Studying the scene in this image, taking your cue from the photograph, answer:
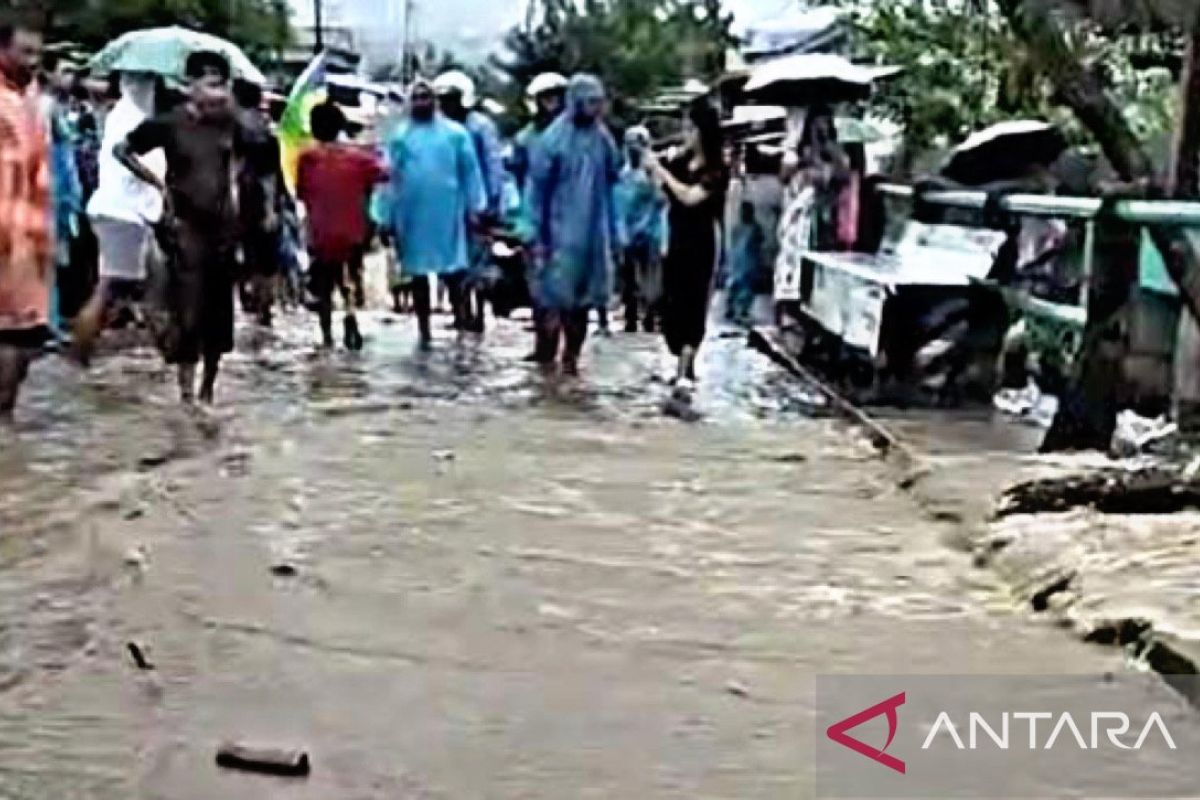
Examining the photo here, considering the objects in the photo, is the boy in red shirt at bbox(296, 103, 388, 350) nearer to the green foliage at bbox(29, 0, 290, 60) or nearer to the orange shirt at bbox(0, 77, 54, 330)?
the orange shirt at bbox(0, 77, 54, 330)

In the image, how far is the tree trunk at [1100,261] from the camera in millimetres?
9539

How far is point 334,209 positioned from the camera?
1752 cm

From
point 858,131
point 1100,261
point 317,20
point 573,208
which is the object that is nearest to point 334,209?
point 573,208

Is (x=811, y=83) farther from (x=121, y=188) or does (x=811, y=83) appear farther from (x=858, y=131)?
(x=121, y=188)

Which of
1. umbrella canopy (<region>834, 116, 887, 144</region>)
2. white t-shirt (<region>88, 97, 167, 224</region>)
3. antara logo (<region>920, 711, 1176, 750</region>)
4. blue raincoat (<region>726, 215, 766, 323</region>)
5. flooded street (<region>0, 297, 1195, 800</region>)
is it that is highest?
white t-shirt (<region>88, 97, 167, 224</region>)

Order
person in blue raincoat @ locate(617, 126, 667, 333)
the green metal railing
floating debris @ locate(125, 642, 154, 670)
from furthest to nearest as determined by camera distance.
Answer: person in blue raincoat @ locate(617, 126, 667, 333)
the green metal railing
floating debris @ locate(125, 642, 154, 670)

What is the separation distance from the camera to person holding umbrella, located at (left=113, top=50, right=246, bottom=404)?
12.1 m

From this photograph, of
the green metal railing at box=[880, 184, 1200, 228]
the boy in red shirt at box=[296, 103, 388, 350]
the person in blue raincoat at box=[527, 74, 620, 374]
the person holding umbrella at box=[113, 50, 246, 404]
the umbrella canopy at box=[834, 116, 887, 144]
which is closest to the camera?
the green metal railing at box=[880, 184, 1200, 228]

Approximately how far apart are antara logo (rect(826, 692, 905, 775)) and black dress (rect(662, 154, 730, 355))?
7810mm

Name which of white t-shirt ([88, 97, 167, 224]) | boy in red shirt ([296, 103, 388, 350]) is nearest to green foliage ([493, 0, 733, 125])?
boy in red shirt ([296, 103, 388, 350])

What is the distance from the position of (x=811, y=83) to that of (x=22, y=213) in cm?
960

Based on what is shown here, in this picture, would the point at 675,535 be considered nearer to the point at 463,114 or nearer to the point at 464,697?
the point at 464,697

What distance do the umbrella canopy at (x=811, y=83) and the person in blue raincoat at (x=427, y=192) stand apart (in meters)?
2.67

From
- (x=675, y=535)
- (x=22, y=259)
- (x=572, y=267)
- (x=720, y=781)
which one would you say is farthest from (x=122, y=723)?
(x=572, y=267)
